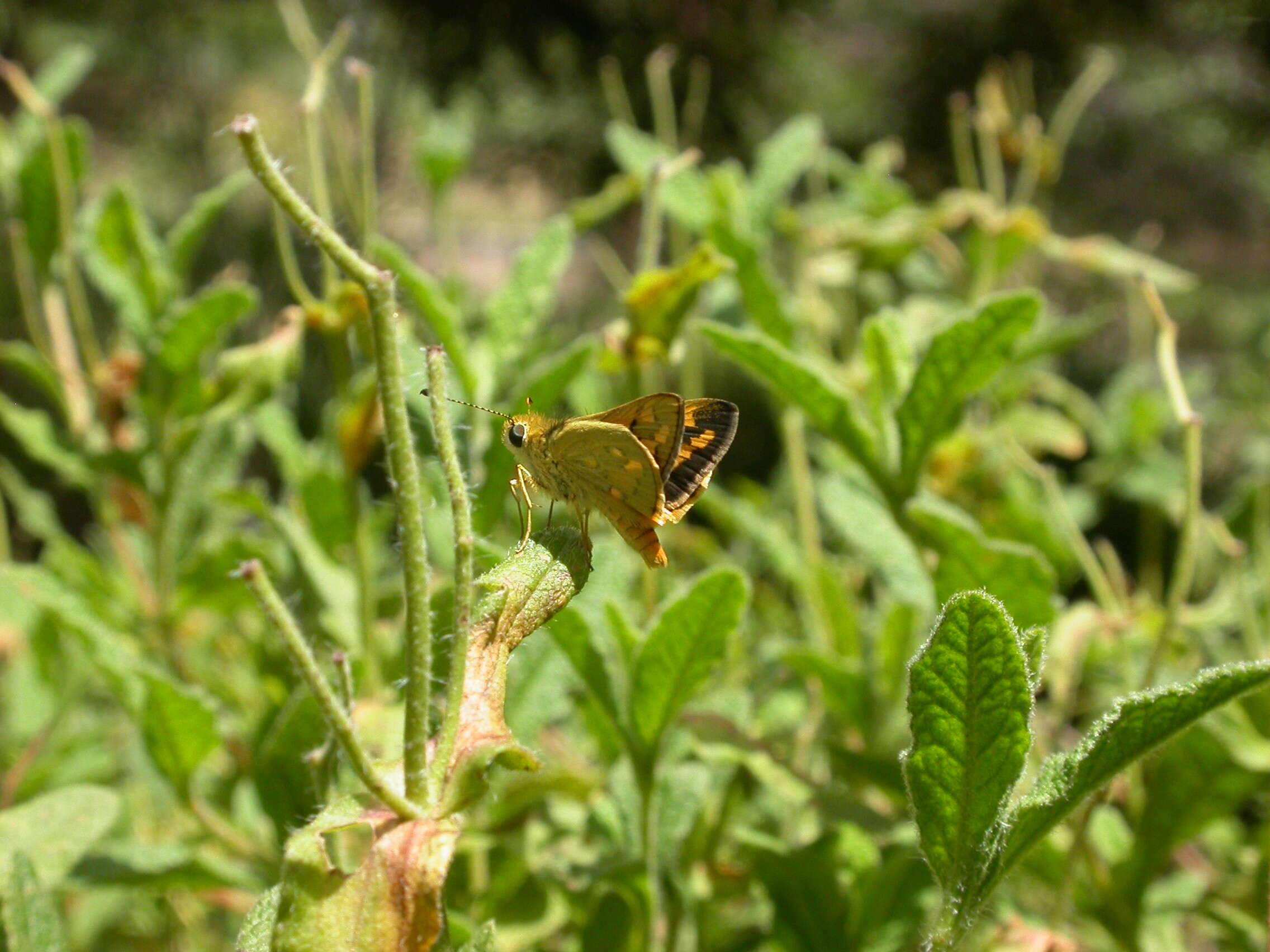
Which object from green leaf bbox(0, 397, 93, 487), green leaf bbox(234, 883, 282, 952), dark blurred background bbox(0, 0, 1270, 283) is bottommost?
dark blurred background bbox(0, 0, 1270, 283)

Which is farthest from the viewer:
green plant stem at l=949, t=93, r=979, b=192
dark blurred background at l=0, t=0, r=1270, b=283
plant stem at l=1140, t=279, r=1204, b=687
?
dark blurred background at l=0, t=0, r=1270, b=283

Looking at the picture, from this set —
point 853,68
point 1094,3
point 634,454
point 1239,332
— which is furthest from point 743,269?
point 853,68

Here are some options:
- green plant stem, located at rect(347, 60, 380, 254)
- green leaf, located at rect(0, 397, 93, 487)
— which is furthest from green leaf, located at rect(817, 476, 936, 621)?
green leaf, located at rect(0, 397, 93, 487)

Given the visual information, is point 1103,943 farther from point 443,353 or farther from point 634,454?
point 443,353

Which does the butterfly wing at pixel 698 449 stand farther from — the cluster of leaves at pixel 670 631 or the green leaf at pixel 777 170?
the green leaf at pixel 777 170

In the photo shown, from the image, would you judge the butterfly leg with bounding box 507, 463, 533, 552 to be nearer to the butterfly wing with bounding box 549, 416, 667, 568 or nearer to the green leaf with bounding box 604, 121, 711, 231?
the butterfly wing with bounding box 549, 416, 667, 568
